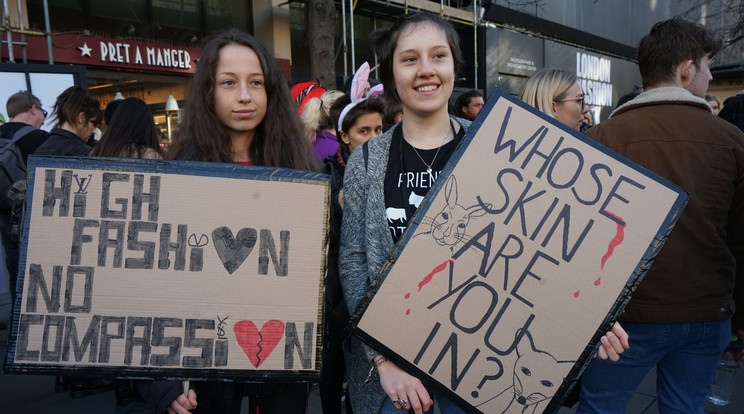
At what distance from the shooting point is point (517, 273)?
52.1 inches

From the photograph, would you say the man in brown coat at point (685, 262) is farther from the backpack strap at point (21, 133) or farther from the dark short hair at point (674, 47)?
the backpack strap at point (21, 133)

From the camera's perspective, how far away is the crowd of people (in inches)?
61.5

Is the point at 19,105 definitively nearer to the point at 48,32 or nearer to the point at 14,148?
the point at 14,148

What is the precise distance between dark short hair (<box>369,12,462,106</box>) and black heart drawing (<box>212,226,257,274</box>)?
2.58 ft

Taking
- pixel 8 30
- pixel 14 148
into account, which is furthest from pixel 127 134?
pixel 8 30

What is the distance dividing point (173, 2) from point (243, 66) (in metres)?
8.61

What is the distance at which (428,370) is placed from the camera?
4.41ft

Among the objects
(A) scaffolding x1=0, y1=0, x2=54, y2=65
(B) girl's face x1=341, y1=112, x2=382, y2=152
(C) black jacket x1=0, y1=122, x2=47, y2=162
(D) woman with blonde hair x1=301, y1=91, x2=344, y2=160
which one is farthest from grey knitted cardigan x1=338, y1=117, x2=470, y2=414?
(A) scaffolding x1=0, y1=0, x2=54, y2=65

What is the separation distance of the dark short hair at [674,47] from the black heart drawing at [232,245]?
1.73 metres

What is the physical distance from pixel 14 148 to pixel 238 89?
3.21m

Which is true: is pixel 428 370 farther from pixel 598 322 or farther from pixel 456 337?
pixel 598 322

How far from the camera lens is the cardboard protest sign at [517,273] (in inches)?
51.3

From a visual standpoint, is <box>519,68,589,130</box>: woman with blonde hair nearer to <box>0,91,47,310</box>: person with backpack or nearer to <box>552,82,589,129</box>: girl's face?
<box>552,82,589,129</box>: girl's face

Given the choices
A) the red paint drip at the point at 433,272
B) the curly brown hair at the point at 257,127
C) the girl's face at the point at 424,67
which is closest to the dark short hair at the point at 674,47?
the girl's face at the point at 424,67
